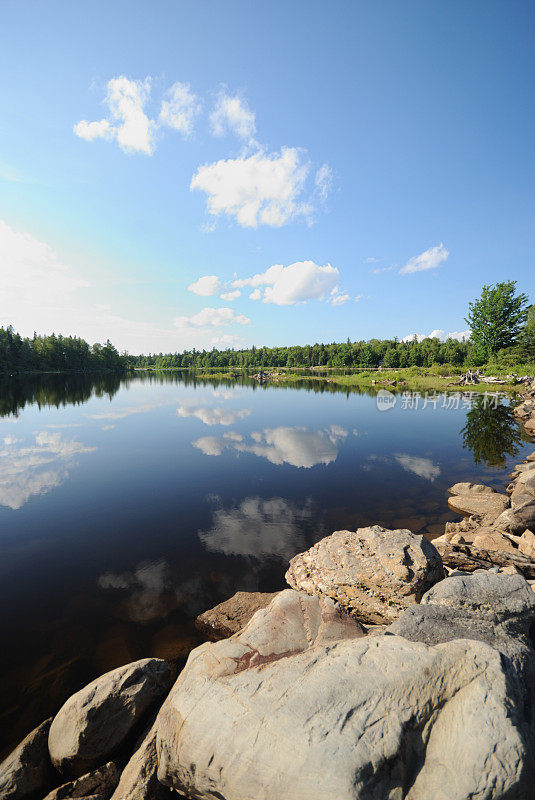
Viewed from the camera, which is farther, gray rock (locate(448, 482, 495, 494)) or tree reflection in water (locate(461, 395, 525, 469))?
tree reflection in water (locate(461, 395, 525, 469))

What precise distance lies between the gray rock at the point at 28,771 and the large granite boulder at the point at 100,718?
0.16 meters

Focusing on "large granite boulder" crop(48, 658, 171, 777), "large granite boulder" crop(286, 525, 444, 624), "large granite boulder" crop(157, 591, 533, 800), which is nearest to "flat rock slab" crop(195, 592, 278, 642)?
"large granite boulder" crop(286, 525, 444, 624)

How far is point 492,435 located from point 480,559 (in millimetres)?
24310

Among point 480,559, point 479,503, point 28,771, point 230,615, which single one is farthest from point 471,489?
point 28,771

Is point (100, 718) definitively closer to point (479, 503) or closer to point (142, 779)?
point (142, 779)

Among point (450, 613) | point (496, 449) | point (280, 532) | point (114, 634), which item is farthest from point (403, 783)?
point (496, 449)

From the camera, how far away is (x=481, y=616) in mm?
5602

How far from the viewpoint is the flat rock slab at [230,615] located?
7.79 meters

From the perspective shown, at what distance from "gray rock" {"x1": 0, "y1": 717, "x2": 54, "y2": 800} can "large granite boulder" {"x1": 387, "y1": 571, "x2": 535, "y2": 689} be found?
249 inches

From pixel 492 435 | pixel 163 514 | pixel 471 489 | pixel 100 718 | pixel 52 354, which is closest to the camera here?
pixel 100 718

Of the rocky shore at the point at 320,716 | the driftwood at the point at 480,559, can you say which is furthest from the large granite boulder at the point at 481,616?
the driftwood at the point at 480,559

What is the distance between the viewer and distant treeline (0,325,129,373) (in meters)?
130

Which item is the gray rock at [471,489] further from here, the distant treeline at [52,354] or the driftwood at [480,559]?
the distant treeline at [52,354]

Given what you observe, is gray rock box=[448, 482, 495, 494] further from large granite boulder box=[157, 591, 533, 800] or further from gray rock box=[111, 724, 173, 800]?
gray rock box=[111, 724, 173, 800]
